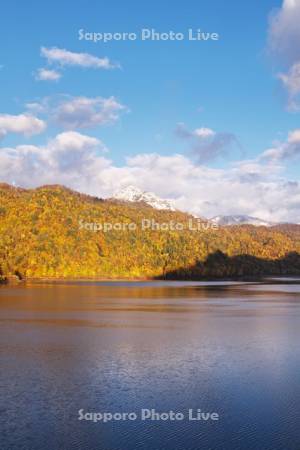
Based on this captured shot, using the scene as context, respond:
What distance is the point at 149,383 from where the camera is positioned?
935 inches

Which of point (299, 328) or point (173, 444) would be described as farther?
point (299, 328)

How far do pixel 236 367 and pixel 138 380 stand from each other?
19.8 ft

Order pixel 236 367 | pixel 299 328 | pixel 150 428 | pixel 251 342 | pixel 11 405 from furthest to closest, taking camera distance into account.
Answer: pixel 299 328
pixel 251 342
pixel 236 367
pixel 11 405
pixel 150 428

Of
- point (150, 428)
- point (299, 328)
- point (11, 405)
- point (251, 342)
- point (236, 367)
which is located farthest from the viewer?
point (299, 328)

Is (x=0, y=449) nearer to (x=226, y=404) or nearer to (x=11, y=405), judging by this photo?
(x=11, y=405)

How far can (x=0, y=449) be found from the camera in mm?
15344

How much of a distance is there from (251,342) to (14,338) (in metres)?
17.3

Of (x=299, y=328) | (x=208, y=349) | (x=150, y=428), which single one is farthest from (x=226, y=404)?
(x=299, y=328)

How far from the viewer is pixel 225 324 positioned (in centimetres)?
4781

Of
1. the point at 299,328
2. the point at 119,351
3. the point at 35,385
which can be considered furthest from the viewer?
the point at 299,328

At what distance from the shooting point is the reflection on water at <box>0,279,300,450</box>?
54.7ft

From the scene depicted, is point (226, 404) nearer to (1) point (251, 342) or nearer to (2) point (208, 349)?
(2) point (208, 349)

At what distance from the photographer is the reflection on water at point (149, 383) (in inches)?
656

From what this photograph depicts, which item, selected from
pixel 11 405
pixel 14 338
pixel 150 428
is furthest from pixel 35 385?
pixel 14 338
